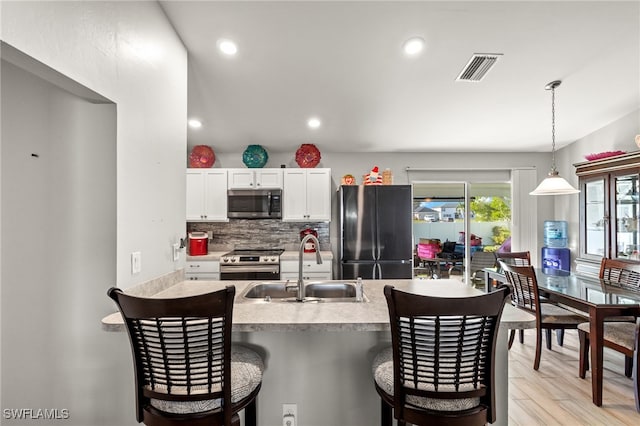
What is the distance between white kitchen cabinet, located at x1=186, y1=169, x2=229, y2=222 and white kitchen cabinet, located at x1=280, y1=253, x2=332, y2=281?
106 centimetres

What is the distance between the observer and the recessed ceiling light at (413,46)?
2412 mm

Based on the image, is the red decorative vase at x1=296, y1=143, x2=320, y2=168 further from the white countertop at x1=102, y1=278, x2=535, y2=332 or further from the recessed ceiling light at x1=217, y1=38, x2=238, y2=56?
the white countertop at x1=102, y1=278, x2=535, y2=332

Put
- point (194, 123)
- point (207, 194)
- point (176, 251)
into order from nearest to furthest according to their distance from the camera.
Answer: point (176, 251)
point (194, 123)
point (207, 194)

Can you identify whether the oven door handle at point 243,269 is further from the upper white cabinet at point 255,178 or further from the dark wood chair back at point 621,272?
the dark wood chair back at point 621,272

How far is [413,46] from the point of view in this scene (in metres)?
2.47

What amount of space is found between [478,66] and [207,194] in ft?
11.1

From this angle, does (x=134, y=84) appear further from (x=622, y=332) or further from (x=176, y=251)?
(x=622, y=332)

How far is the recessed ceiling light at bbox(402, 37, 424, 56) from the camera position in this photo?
2.41 metres

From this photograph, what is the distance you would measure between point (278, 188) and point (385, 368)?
3.09 m

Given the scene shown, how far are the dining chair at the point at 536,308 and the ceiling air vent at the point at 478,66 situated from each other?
181 centimetres

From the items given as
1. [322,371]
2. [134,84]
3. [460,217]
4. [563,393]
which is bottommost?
[563,393]

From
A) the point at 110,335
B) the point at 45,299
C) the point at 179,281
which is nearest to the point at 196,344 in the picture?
the point at 110,335

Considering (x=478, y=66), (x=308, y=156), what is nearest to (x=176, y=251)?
(x=308, y=156)

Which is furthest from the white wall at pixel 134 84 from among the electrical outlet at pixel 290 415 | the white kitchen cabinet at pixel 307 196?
the white kitchen cabinet at pixel 307 196
